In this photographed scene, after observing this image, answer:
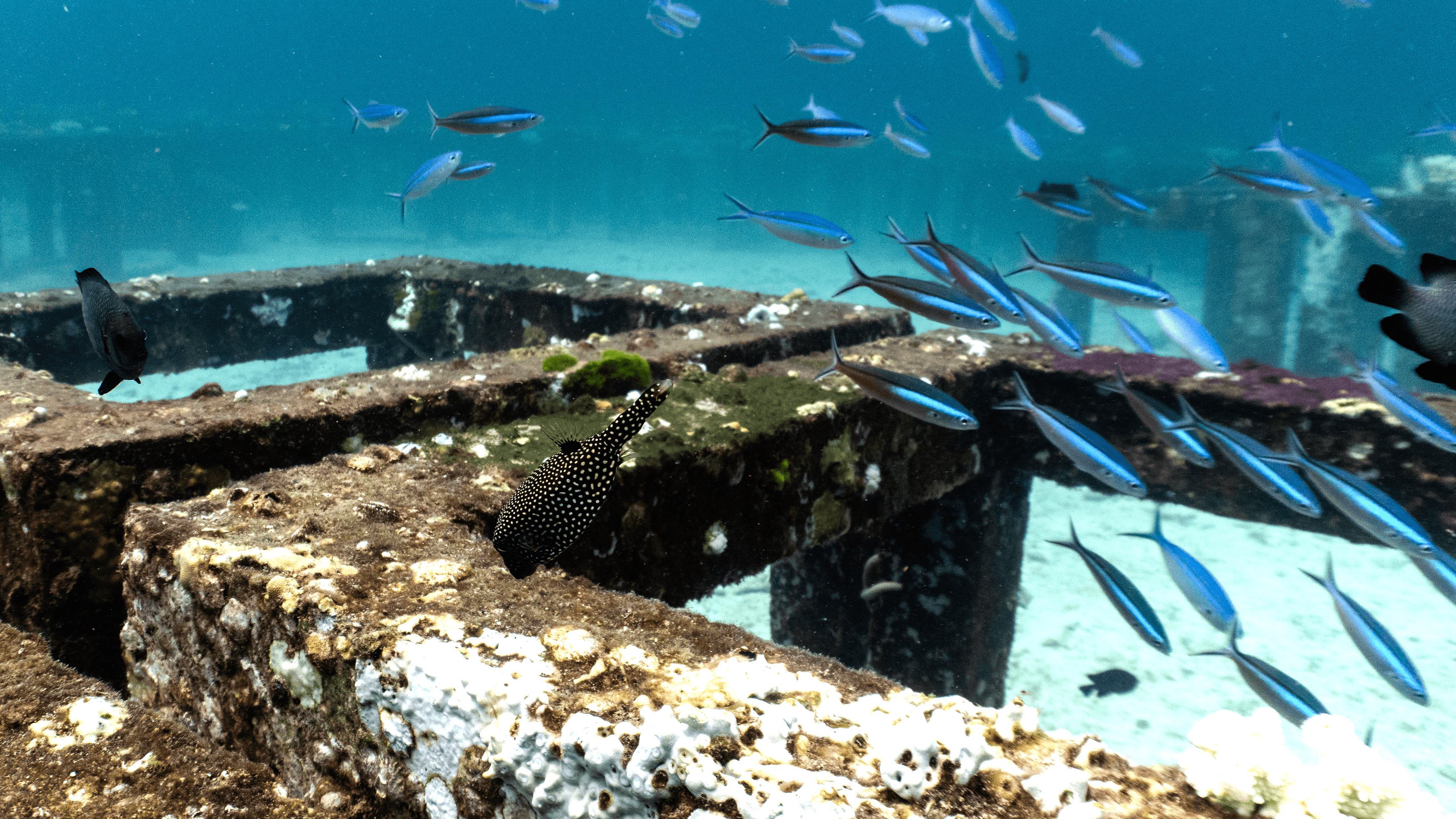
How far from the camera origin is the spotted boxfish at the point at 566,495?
1.80 metres

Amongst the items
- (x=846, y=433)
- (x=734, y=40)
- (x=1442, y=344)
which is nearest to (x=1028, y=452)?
Result: (x=846, y=433)

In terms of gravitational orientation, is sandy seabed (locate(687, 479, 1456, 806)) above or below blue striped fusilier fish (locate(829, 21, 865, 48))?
below

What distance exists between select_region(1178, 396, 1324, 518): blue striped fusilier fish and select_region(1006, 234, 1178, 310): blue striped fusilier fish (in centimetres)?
68

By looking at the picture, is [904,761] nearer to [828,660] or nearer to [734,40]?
[828,660]

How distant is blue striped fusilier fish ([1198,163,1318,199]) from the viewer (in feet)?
15.0

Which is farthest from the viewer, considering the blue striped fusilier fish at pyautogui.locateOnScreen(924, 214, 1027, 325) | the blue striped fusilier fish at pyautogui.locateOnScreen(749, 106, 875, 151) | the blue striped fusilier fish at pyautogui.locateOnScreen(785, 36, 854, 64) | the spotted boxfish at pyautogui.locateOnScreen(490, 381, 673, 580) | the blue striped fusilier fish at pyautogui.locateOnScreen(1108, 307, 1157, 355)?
the blue striped fusilier fish at pyautogui.locateOnScreen(785, 36, 854, 64)

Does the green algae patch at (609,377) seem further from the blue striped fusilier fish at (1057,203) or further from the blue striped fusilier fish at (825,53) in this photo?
the blue striped fusilier fish at (825,53)

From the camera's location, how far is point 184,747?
178 centimetres

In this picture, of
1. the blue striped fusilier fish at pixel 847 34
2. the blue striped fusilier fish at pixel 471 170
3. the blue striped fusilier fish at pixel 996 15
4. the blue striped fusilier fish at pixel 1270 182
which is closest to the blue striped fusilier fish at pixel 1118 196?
the blue striped fusilier fish at pixel 1270 182

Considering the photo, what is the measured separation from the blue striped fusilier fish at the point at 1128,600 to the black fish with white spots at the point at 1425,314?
189 centimetres

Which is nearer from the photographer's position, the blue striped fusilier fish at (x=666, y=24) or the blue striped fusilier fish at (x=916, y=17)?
the blue striped fusilier fish at (x=916, y=17)

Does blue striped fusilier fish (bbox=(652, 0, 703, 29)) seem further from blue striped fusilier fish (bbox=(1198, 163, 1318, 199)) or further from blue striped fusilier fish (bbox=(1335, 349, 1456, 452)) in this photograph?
blue striped fusilier fish (bbox=(1335, 349, 1456, 452))

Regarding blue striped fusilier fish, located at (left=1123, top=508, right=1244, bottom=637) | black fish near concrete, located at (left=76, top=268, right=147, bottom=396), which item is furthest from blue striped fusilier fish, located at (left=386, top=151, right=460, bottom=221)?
blue striped fusilier fish, located at (left=1123, top=508, right=1244, bottom=637)

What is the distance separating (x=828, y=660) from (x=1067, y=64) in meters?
123
